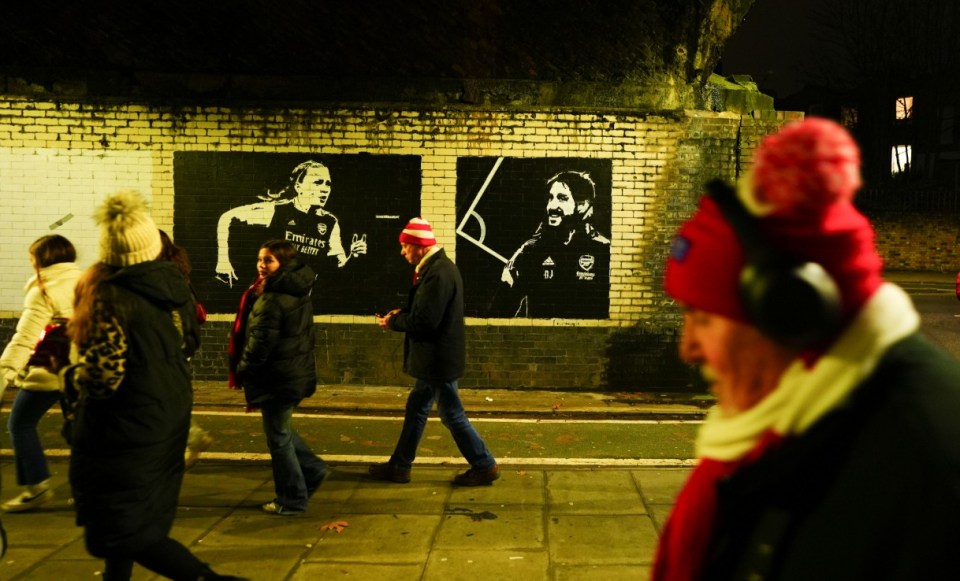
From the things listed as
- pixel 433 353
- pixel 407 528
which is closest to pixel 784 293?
pixel 407 528

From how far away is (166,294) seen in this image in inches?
141

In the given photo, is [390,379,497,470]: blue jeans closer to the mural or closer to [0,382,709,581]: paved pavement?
[0,382,709,581]: paved pavement

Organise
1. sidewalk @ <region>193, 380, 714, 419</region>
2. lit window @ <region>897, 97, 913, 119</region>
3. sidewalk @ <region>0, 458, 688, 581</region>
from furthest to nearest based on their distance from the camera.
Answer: lit window @ <region>897, 97, 913, 119</region> < sidewalk @ <region>193, 380, 714, 419</region> < sidewalk @ <region>0, 458, 688, 581</region>

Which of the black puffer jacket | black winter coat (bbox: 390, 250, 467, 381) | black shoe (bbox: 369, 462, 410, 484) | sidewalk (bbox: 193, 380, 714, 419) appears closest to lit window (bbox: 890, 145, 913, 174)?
sidewalk (bbox: 193, 380, 714, 419)

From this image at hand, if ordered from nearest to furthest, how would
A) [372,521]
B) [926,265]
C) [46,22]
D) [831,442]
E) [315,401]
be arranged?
[831,442], [372,521], [315,401], [46,22], [926,265]

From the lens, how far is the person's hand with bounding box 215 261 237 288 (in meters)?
10.1

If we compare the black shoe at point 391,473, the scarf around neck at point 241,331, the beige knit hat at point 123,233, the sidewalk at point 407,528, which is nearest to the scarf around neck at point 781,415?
the beige knit hat at point 123,233

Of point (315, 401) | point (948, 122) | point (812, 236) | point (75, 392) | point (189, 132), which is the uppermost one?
point (948, 122)

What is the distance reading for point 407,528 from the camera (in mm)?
5113

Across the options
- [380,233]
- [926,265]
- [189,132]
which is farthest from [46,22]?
[926,265]

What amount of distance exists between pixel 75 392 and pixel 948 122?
1949 inches

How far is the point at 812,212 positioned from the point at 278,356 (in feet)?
14.5

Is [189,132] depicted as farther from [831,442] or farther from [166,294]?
[831,442]

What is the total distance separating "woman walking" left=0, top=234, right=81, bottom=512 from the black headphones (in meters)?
4.72
